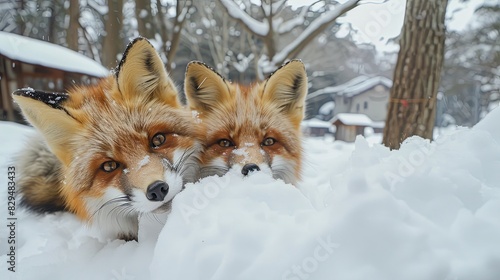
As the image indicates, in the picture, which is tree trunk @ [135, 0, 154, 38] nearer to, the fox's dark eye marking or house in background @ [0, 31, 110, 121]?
house in background @ [0, 31, 110, 121]

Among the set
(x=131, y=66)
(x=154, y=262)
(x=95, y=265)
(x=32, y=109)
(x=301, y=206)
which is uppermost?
(x=131, y=66)

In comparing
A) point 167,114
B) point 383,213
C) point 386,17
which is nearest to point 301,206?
point 383,213

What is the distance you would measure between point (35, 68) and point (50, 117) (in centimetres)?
84

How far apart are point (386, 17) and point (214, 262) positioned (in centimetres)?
184

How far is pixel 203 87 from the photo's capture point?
1.44 meters

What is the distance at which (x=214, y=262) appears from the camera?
29.4 inches

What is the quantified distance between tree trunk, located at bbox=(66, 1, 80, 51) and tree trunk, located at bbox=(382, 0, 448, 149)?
2.39 m

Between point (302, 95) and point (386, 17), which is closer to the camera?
point (302, 95)

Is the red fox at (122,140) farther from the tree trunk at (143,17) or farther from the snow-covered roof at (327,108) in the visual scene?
the snow-covered roof at (327,108)

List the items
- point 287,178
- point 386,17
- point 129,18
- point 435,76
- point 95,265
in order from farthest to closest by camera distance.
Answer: point 435,76, point 129,18, point 386,17, point 287,178, point 95,265

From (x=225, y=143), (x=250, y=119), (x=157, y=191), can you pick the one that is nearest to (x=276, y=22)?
(x=250, y=119)

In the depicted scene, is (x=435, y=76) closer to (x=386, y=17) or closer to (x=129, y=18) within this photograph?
(x=386, y=17)

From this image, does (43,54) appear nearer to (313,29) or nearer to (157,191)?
(157,191)

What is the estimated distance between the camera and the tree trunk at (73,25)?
1.93 m
